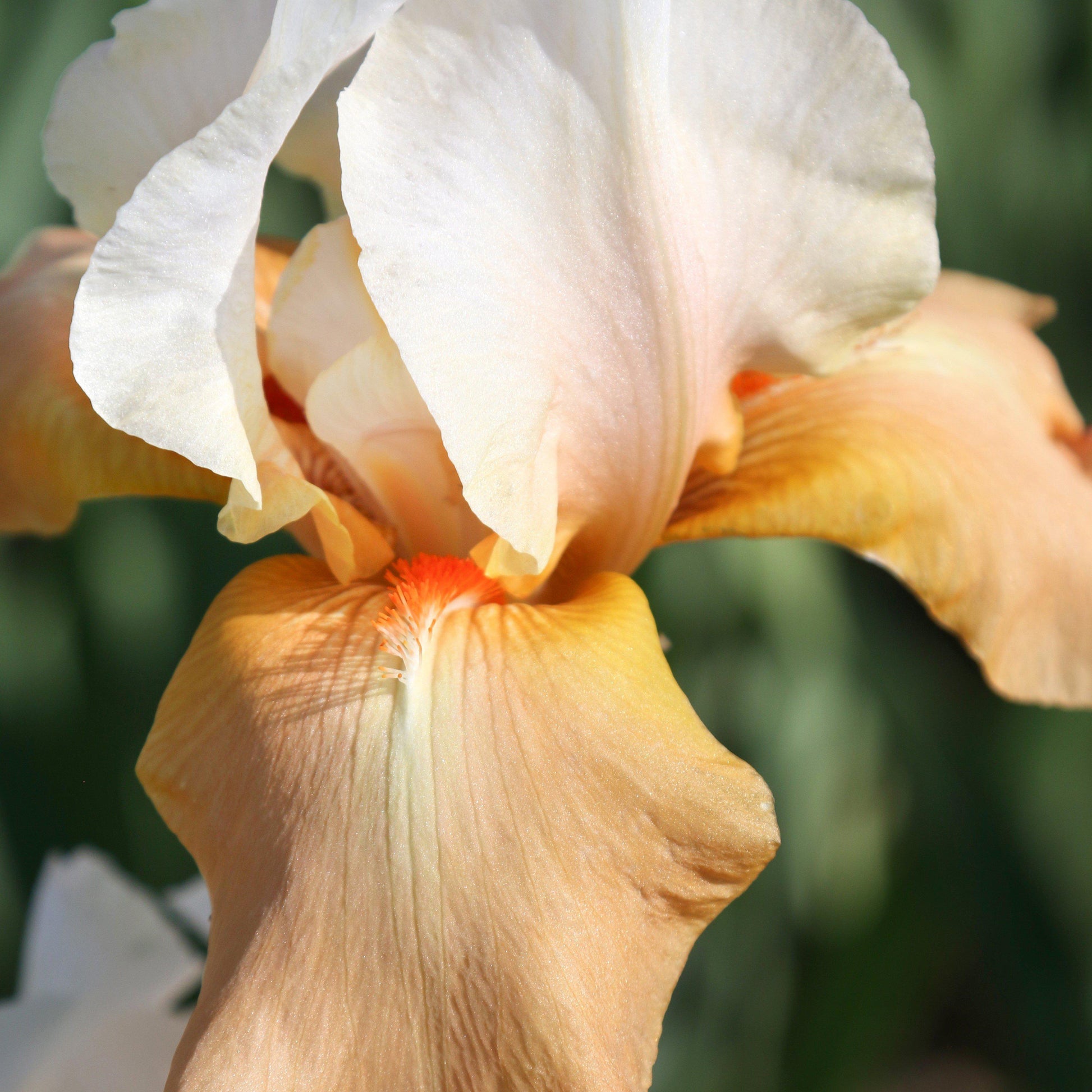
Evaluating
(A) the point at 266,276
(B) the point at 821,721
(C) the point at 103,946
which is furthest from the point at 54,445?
(B) the point at 821,721

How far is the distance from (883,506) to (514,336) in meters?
0.21

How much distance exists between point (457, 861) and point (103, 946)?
0.94ft

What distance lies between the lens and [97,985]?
57 cm

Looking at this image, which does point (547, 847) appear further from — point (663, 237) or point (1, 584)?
point (1, 584)

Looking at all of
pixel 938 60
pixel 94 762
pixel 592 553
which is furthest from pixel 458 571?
pixel 938 60

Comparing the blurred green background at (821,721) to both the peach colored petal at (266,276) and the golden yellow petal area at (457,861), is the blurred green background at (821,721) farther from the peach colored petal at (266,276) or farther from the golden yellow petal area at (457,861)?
the golden yellow petal area at (457,861)

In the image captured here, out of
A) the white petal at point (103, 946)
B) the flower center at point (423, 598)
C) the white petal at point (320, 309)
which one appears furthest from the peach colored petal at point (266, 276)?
the white petal at point (103, 946)

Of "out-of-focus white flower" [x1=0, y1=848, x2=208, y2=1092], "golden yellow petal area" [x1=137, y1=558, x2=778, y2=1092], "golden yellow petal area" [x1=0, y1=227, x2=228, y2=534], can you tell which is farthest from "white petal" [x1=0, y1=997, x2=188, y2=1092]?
"golden yellow petal area" [x1=0, y1=227, x2=228, y2=534]

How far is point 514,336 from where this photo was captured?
17.5 inches

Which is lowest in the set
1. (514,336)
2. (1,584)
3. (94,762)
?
(94,762)

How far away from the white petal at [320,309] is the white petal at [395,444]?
0.8 inches

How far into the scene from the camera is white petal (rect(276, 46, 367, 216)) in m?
0.50

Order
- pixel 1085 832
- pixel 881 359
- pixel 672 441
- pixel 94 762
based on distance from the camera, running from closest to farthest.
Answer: pixel 672 441
pixel 881 359
pixel 94 762
pixel 1085 832

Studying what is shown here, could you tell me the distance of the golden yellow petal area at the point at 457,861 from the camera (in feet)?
1.27
